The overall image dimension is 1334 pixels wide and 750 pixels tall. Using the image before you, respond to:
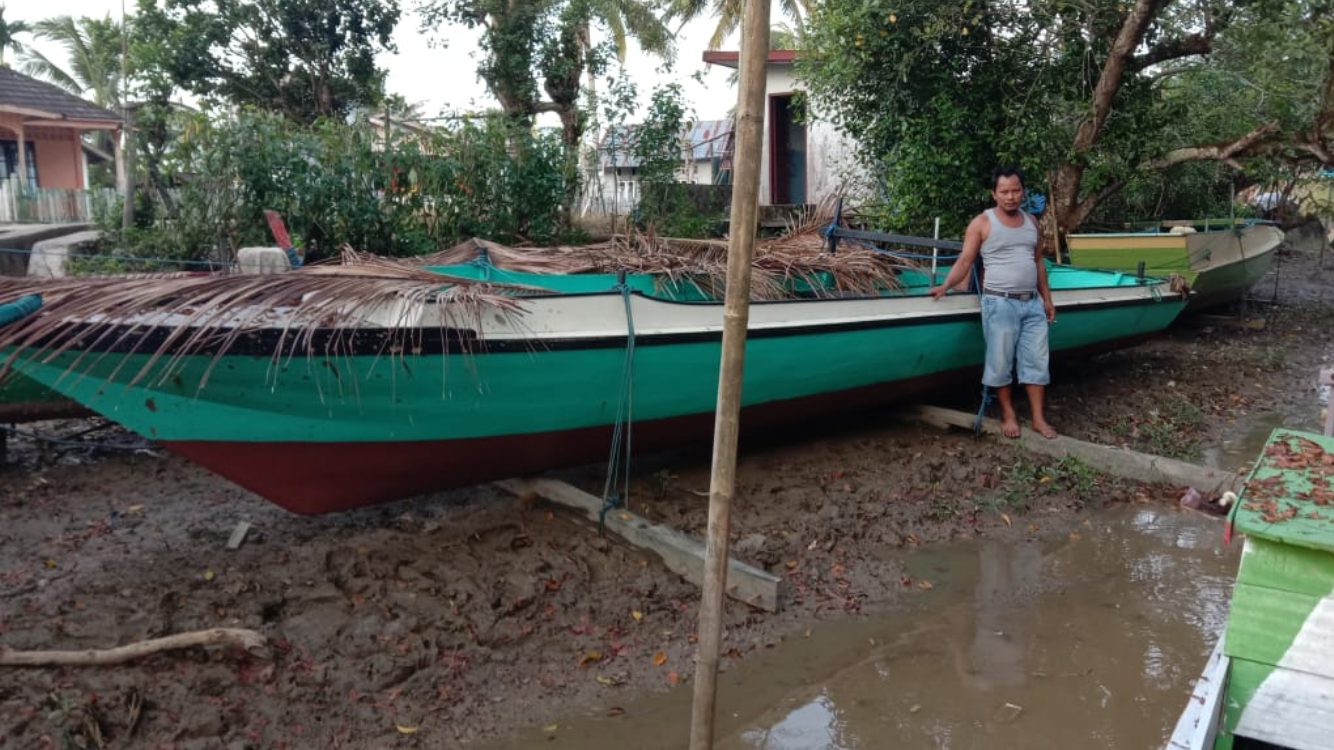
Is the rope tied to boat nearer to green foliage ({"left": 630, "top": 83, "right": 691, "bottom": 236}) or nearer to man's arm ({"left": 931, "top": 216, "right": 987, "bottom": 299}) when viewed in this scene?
man's arm ({"left": 931, "top": 216, "right": 987, "bottom": 299})

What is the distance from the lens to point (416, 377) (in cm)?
416

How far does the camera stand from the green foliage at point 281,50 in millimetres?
12164

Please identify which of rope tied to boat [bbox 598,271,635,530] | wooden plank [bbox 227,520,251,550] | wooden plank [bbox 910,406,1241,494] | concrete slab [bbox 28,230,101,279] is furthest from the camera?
concrete slab [bbox 28,230,101,279]

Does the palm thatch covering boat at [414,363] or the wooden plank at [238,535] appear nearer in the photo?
the palm thatch covering boat at [414,363]

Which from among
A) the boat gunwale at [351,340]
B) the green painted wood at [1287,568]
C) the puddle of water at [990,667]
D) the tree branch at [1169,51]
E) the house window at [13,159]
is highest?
the tree branch at [1169,51]

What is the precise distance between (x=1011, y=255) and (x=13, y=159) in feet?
69.0

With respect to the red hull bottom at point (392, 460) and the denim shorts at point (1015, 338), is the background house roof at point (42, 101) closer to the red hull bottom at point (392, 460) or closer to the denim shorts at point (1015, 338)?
the red hull bottom at point (392, 460)

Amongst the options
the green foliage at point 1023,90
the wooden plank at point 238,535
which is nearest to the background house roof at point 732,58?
the green foliage at point 1023,90

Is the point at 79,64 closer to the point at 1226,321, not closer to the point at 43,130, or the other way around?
the point at 43,130

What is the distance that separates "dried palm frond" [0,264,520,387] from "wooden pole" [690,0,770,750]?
6.75 ft

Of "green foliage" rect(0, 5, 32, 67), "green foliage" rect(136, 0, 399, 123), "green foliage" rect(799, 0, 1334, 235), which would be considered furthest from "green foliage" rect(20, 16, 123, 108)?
"green foliage" rect(799, 0, 1334, 235)

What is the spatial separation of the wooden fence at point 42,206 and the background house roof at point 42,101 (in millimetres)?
2709

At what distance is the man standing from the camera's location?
236 inches

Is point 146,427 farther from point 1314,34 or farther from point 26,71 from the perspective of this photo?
point 26,71
